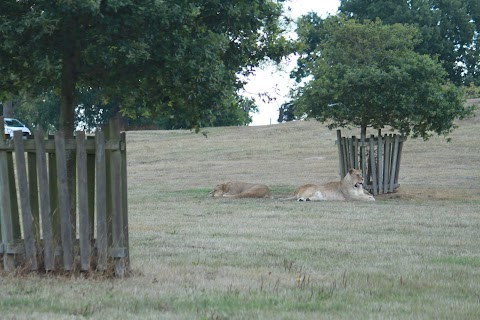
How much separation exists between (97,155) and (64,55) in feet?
5.41

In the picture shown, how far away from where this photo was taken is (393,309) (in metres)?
7.83

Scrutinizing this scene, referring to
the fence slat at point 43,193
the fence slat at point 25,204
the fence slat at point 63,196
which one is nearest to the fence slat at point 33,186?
the fence slat at point 25,204

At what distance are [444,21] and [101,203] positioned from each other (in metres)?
71.8

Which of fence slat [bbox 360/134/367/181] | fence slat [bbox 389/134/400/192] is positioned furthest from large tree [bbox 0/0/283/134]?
fence slat [bbox 389/134/400/192]

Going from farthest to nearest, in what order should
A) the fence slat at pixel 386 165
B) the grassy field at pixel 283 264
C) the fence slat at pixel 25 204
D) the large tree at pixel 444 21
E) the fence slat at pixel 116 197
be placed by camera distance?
the large tree at pixel 444 21
the fence slat at pixel 386 165
the fence slat at pixel 116 197
the fence slat at pixel 25 204
the grassy field at pixel 283 264

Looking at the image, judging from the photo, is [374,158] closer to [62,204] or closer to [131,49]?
[131,49]

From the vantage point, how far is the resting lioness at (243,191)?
79.0ft

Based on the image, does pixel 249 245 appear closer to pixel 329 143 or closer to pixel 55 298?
pixel 55 298

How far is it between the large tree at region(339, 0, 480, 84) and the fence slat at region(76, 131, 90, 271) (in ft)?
217

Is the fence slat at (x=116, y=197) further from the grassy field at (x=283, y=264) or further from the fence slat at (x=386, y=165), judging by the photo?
the fence slat at (x=386, y=165)

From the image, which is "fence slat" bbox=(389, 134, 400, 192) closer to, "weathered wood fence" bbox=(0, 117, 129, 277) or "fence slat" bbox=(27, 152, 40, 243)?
"weathered wood fence" bbox=(0, 117, 129, 277)

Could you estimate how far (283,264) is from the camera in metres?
10.7

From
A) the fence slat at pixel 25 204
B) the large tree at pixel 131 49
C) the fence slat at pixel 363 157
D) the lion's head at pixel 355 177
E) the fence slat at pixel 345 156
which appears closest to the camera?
the fence slat at pixel 25 204

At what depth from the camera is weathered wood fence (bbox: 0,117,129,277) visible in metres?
9.02
